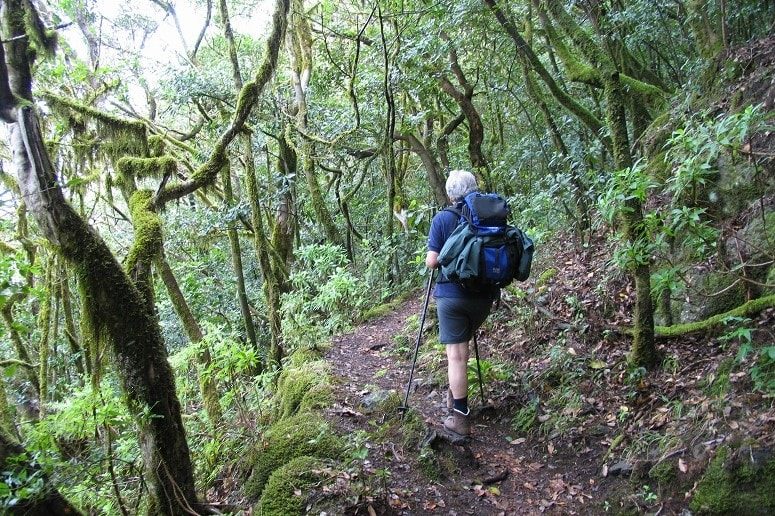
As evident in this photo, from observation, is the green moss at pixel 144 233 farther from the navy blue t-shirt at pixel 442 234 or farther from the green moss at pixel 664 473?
the green moss at pixel 664 473

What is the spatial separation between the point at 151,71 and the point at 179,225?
430cm

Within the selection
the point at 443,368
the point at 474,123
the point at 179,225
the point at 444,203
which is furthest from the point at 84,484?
the point at 474,123

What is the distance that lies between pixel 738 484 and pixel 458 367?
2.33 m

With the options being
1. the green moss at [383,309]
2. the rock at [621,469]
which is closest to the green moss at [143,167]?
the green moss at [383,309]

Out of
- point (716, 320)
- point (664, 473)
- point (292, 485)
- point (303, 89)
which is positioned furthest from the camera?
point (303, 89)

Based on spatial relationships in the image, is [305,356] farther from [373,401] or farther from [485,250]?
[485,250]

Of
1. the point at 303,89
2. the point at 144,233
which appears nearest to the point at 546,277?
the point at 144,233

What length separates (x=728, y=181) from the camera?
550 cm

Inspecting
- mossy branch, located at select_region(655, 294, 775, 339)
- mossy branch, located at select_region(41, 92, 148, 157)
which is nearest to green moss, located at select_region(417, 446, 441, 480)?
mossy branch, located at select_region(655, 294, 775, 339)

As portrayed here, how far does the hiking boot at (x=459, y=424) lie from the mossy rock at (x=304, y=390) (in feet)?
4.74

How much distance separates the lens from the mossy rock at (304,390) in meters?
5.66

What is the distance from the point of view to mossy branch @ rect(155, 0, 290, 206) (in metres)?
5.71

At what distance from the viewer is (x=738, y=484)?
3229 millimetres

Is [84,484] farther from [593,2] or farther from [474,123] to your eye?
[474,123]
